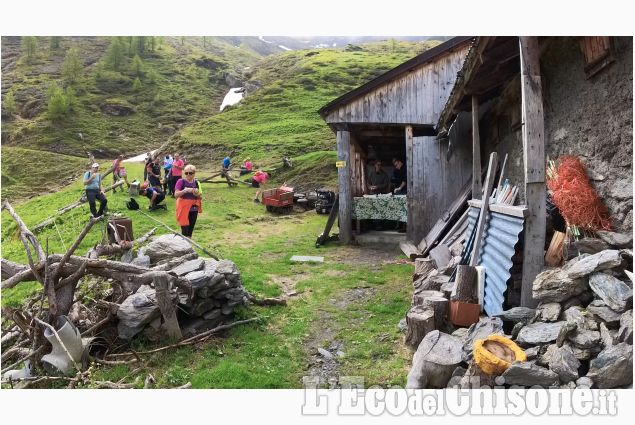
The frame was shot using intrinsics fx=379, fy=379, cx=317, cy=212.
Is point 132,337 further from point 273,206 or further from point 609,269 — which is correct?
point 273,206

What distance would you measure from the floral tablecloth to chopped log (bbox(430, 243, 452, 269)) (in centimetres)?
315

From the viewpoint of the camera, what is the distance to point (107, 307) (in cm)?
516

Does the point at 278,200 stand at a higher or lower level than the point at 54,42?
lower

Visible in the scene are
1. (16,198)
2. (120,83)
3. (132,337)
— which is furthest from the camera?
(120,83)

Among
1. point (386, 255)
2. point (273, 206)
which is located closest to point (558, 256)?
point (386, 255)

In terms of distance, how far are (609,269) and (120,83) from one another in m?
74.7

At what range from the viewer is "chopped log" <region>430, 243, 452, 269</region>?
23.7ft

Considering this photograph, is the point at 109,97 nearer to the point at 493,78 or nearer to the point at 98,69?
the point at 98,69

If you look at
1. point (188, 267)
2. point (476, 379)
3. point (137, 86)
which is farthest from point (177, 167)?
point (137, 86)

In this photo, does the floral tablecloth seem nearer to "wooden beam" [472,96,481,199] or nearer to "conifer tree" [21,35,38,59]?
"wooden beam" [472,96,481,199]

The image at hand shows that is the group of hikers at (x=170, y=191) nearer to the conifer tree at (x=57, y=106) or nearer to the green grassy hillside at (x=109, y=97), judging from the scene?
the green grassy hillside at (x=109, y=97)

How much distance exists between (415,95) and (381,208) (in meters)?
3.31

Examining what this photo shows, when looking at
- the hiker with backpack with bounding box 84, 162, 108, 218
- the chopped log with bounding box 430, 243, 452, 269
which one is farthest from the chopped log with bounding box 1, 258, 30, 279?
the hiker with backpack with bounding box 84, 162, 108, 218
